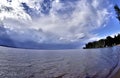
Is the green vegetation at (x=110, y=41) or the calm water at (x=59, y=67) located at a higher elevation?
the green vegetation at (x=110, y=41)

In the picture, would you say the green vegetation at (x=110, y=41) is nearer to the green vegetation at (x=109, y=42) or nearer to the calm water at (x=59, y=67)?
the green vegetation at (x=109, y=42)

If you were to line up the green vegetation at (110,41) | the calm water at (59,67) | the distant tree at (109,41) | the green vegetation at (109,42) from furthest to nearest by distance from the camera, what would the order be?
1. the distant tree at (109,41)
2. the green vegetation at (109,42)
3. the green vegetation at (110,41)
4. the calm water at (59,67)

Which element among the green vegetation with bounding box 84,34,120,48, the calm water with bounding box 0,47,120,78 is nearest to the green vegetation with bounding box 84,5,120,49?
the green vegetation with bounding box 84,34,120,48

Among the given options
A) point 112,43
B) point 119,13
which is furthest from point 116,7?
point 112,43

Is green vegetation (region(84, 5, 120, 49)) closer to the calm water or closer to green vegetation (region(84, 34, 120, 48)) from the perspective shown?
green vegetation (region(84, 34, 120, 48))

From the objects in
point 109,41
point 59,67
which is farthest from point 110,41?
point 59,67

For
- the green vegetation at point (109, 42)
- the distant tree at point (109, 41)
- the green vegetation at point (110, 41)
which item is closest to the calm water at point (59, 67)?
the green vegetation at point (110, 41)

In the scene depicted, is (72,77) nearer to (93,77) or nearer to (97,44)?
(93,77)

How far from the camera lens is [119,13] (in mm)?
103500

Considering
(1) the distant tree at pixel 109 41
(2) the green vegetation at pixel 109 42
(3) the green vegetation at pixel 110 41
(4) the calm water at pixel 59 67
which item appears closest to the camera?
(4) the calm water at pixel 59 67

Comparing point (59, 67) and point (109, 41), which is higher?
point (109, 41)

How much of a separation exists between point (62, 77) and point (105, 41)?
14100cm

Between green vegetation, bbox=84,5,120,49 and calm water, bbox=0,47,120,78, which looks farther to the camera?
green vegetation, bbox=84,5,120,49

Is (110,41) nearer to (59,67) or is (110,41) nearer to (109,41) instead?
(109,41)
